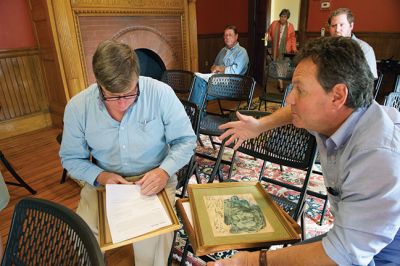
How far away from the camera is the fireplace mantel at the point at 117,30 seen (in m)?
3.32

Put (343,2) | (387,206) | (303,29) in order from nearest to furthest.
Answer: (387,206) → (343,2) → (303,29)

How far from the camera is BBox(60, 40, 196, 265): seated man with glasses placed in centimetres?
139

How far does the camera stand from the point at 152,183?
50.3 inches

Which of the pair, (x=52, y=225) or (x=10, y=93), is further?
(x=10, y=93)

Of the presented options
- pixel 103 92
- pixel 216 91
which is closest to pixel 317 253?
pixel 103 92

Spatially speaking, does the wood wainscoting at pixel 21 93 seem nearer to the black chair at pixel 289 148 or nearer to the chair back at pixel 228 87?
the chair back at pixel 228 87

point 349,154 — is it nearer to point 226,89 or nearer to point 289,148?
point 289,148

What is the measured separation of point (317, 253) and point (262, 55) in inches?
260

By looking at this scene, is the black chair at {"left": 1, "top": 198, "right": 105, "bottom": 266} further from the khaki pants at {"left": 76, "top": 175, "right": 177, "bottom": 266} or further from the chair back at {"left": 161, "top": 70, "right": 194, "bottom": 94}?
the chair back at {"left": 161, "top": 70, "right": 194, "bottom": 94}

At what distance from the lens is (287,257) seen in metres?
0.86

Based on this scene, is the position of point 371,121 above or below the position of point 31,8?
below

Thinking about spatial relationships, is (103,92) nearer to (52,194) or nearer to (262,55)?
(52,194)

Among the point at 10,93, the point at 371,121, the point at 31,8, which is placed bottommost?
the point at 10,93

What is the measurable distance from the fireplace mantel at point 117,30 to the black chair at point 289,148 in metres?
2.70
